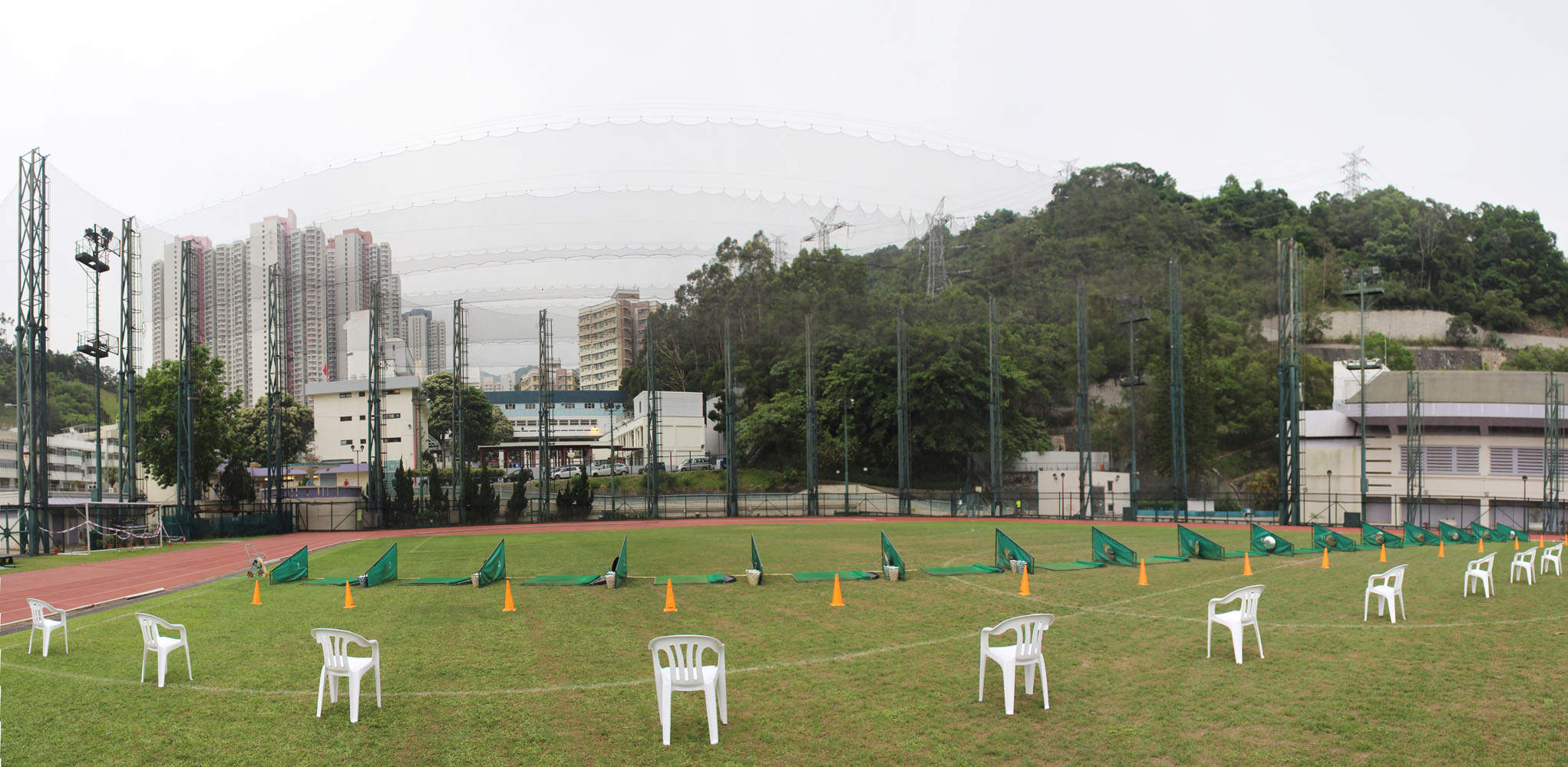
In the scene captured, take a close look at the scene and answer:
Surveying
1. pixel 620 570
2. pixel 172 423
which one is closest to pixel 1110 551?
pixel 620 570

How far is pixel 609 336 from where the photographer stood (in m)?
117

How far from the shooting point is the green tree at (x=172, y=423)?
50.6m

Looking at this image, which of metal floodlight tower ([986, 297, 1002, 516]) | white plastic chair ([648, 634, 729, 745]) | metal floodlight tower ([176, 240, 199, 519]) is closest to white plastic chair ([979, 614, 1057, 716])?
white plastic chair ([648, 634, 729, 745])

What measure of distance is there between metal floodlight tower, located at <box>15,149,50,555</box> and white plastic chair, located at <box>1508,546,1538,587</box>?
3911cm

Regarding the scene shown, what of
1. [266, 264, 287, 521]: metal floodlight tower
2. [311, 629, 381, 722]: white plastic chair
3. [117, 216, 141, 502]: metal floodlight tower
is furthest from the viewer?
[266, 264, 287, 521]: metal floodlight tower

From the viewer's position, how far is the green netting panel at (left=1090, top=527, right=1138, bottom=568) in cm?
1952

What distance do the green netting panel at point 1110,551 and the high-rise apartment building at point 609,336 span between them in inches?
3518

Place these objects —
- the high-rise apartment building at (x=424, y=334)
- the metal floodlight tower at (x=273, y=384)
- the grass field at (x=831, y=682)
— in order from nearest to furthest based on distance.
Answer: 1. the grass field at (x=831, y=682)
2. the metal floodlight tower at (x=273, y=384)
3. the high-rise apartment building at (x=424, y=334)

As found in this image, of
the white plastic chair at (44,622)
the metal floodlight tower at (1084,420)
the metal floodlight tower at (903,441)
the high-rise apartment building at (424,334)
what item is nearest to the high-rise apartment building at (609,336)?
the high-rise apartment building at (424,334)

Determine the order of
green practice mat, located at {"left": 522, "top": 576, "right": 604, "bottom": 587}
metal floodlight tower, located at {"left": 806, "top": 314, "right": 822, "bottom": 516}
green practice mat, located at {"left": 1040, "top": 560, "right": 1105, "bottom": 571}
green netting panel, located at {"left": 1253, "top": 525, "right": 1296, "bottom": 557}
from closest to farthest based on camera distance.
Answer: green practice mat, located at {"left": 522, "top": 576, "right": 604, "bottom": 587} → green practice mat, located at {"left": 1040, "top": 560, "right": 1105, "bottom": 571} → green netting panel, located at {"left": 1253, "top": 525, "right": 1296, "bottom": 557} → metal floodlight tower, located at {"left": 806, "top": 314, "right": 822, "bottom": 516}

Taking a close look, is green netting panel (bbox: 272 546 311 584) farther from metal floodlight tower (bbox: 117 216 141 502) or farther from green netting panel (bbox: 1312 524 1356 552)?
metal floodlight tower (bbox: 117 216 141 502)

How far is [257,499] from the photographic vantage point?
148 feet

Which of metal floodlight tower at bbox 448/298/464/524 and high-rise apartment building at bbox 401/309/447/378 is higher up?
high-rise apartment building at bbox 401/309/447/378

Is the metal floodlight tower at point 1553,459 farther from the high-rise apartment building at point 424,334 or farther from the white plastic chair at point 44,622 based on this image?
the high-rise apartment building at point 424,334
